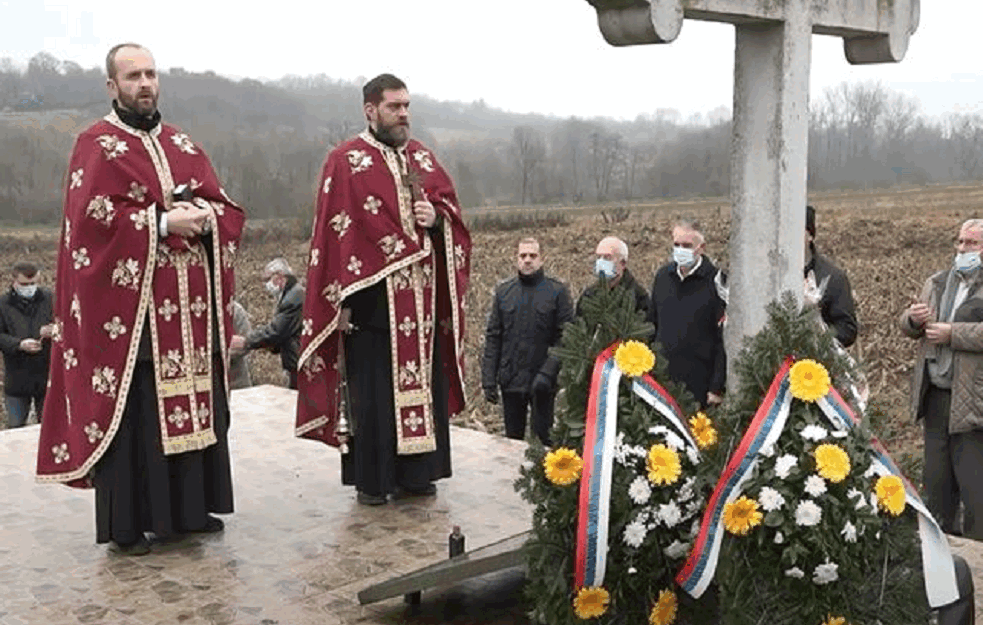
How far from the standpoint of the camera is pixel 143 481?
591cm

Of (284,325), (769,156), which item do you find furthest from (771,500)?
(284,325)

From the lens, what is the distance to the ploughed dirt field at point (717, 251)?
15.2 meters

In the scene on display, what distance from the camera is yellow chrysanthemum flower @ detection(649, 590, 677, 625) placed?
13.8 ft

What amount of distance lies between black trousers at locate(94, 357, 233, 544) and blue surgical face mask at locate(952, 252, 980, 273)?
161 inches

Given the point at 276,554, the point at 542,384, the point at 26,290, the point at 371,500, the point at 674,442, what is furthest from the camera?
the point at 26,290

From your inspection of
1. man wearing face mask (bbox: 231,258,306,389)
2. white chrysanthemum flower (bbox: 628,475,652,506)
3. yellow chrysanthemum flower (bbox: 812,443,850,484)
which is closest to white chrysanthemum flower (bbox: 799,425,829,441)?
yellow chrysanthemum flower (bbox: 812,443,850,484)

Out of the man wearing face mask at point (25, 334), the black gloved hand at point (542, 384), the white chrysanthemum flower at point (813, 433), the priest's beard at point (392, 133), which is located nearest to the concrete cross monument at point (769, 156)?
the white chrysanthemum flower at point (813, 433)

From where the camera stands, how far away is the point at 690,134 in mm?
59062

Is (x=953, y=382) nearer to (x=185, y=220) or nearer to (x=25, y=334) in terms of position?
(x=185, y=220)

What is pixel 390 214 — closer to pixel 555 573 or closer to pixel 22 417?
pixel 555 573

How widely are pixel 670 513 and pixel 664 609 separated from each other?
0.34 metres

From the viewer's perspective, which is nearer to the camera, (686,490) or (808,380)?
(808,380)

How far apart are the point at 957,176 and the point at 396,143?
54.0m

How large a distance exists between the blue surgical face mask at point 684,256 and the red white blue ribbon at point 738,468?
10.4 ft
